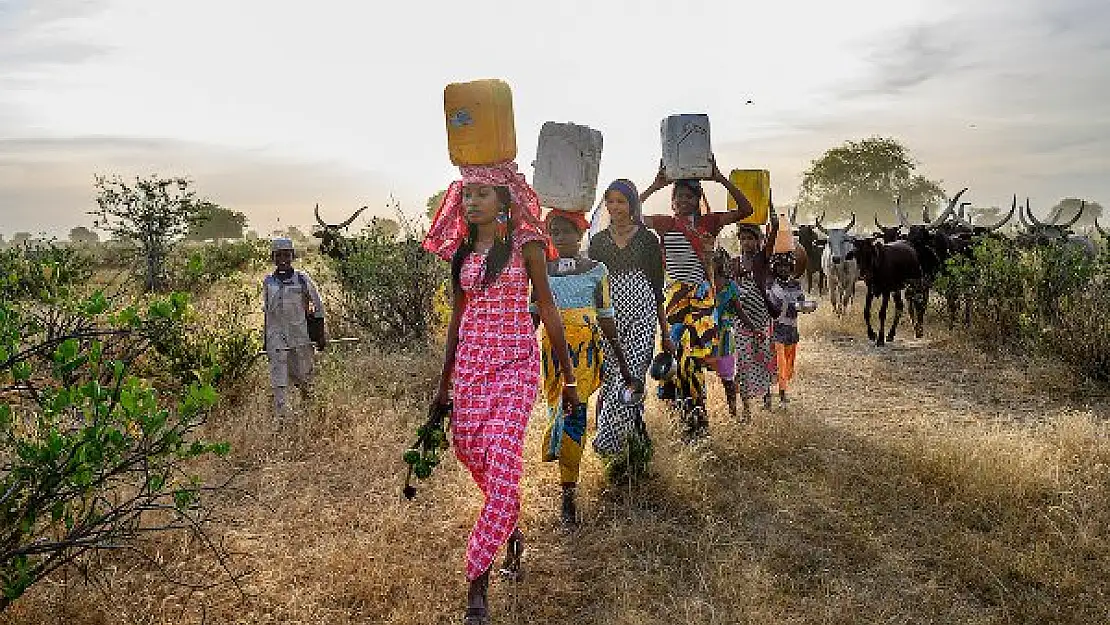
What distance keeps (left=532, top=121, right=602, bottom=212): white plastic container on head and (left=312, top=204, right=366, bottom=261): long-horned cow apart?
645 centimetres

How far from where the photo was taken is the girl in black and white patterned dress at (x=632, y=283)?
484 cm

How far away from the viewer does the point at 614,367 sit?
15.8 feet

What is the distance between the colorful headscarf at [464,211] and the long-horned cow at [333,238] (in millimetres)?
7176

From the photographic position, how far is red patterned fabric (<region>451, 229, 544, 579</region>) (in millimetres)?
3225

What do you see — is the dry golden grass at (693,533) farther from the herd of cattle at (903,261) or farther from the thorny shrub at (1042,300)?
the herd of cattle at (903,261)

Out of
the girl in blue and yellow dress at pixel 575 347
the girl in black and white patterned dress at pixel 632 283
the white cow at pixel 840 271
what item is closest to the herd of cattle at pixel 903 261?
the white cow at pixel 840 271

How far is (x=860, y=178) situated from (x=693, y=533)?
51328 mm

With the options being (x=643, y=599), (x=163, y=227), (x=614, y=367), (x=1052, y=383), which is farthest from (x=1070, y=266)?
(x=163, y=227)

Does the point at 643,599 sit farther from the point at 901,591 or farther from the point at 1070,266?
the point at 1070,266

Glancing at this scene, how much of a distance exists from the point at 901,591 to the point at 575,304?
209cm

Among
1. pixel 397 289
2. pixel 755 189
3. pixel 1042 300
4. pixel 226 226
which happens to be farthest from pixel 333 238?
pixel 226 226

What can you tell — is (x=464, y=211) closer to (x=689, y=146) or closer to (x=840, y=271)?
(x=689, y=146)

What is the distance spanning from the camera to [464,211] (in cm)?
348

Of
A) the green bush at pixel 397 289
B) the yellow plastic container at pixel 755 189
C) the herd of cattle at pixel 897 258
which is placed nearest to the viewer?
the yellow plastic container at pixel 755 189
